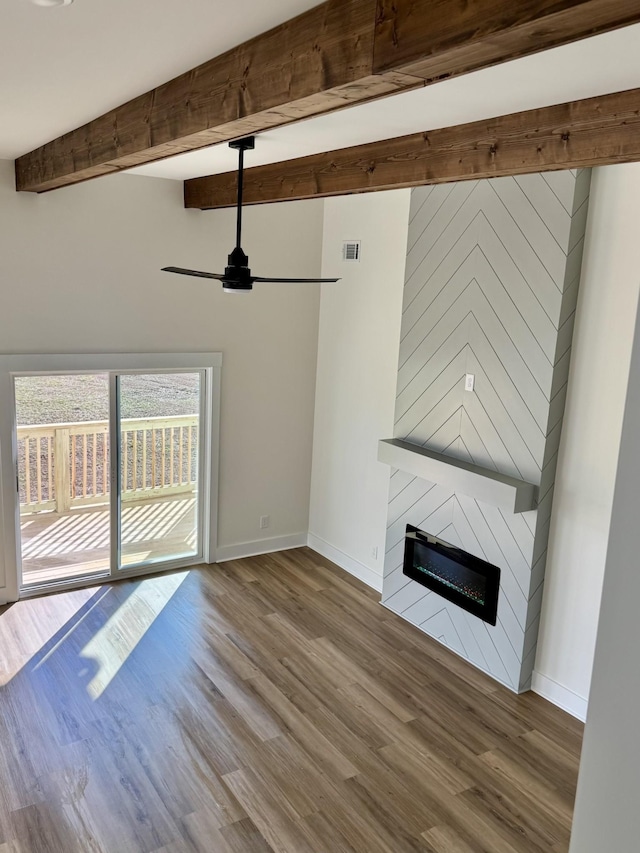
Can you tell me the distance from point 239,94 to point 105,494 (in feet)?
17.6

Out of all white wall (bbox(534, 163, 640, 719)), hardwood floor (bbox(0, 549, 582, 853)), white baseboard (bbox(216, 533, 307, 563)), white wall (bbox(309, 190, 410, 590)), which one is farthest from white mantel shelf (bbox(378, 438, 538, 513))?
white baseboard (bbox(216, 533, 307, 563))

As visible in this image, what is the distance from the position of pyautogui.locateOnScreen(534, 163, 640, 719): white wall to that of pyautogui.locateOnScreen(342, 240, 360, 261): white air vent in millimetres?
2245

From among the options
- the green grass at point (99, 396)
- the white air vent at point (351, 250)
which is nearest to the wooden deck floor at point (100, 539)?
the green grass at point (99, 396)

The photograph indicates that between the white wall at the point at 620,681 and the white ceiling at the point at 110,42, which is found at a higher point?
the white ceiling at the point at 110,42

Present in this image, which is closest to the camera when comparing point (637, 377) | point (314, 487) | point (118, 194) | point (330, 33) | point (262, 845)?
point (637, 377)

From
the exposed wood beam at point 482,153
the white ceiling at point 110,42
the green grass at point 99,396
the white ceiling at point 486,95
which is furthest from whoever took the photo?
the green grass at point 99,396

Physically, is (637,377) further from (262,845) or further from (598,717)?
(262,845)

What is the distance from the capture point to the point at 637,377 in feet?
2.16

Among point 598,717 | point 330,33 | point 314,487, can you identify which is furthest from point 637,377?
point 314,487

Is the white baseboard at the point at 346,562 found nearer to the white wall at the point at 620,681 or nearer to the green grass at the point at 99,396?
the green grass at the point at 99,396

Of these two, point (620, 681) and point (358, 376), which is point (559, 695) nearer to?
point (358, 376)

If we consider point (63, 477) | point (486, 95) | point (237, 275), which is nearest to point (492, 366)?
point (237, 275)

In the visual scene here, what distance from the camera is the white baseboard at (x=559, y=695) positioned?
4195mm

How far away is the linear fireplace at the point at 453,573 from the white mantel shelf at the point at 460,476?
493 millimetres
